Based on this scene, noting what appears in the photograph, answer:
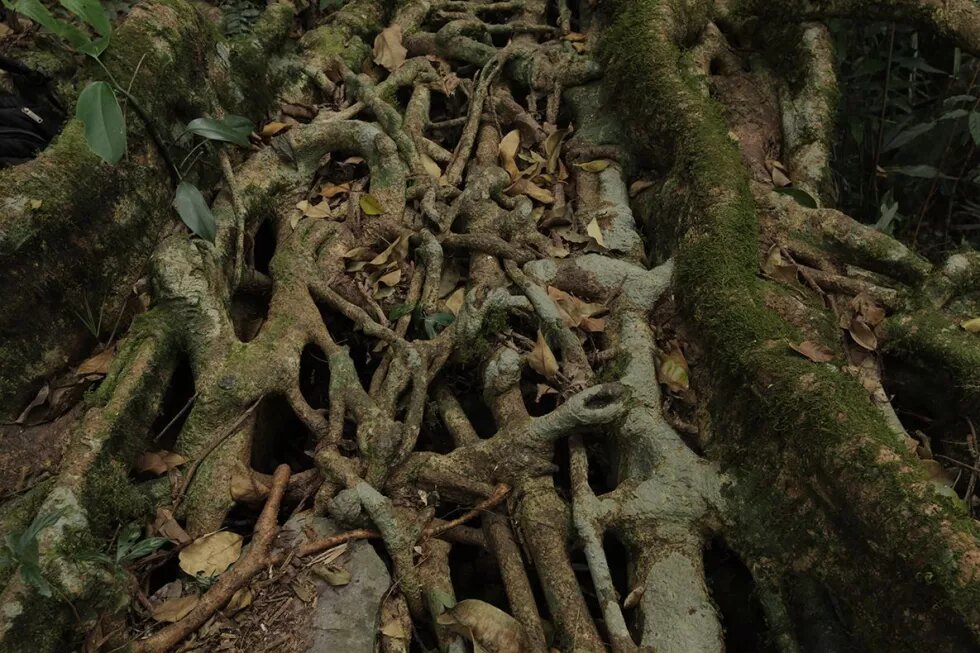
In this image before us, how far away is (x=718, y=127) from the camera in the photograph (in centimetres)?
380

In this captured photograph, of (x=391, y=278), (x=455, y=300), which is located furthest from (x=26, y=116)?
(x=455, y=300)

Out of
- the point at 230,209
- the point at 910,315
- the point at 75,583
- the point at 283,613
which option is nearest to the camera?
the point at 75,583

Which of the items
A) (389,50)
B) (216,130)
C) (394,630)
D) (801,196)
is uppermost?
(216,130)

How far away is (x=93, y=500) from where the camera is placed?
8.80 feet

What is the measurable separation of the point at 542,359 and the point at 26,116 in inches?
100

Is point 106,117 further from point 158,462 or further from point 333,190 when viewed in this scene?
point 333,190

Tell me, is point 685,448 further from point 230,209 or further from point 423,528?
point 230,209

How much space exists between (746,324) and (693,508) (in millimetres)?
761

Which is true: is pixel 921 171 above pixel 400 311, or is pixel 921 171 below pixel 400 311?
above

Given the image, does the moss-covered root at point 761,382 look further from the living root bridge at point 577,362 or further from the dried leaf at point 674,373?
the dried leaf at point 674,373

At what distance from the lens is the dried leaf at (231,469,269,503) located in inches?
116

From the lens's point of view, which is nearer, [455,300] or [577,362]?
[577,362]

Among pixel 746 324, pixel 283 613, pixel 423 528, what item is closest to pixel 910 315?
pixel 746 324

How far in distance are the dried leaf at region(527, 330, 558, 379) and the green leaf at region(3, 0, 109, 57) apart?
2.13 meters
